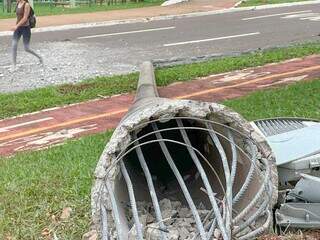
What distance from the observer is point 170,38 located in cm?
1659

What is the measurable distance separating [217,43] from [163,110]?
11948mm

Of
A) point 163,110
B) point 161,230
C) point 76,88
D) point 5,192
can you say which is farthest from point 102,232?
point 76,88

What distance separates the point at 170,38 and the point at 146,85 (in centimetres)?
1029

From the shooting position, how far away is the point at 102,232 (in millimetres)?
3361

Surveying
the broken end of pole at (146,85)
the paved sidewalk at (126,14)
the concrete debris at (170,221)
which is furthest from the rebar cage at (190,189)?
the paved sidewalk at (126,14)

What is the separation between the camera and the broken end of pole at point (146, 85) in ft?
17.6

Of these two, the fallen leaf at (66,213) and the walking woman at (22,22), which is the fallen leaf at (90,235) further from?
the walking woman at (22,22)

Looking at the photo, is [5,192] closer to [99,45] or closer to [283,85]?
[283,85]

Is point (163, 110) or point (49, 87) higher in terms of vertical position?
point (163, 110)

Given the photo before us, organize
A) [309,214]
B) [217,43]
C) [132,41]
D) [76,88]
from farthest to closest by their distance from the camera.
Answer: [132,41]
[217,43]
[76,88]
[309,214]

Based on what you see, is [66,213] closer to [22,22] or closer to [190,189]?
[190,189]

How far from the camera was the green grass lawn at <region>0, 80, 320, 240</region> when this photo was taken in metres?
4.40

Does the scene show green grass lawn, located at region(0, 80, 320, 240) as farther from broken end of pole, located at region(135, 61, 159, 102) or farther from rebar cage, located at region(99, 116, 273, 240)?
broken end of pole, located at region(135, 61, 159, 102)

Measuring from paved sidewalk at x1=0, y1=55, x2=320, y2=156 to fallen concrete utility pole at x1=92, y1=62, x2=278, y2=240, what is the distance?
3260mm
